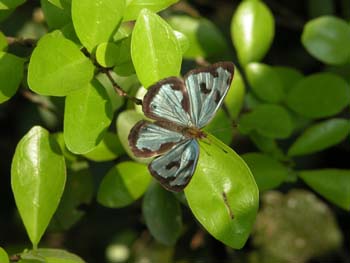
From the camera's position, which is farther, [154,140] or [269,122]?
[269,122]

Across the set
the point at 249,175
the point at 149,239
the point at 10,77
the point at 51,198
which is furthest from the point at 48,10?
the point at 149,239

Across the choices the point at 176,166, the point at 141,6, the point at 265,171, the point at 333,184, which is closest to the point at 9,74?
the point at 141,6

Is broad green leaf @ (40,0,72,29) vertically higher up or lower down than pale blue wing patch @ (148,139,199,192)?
higher up

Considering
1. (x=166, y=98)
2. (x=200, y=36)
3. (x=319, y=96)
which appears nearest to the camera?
(x=166, y=98)

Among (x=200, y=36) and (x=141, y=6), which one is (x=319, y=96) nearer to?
(x=200, y=36)

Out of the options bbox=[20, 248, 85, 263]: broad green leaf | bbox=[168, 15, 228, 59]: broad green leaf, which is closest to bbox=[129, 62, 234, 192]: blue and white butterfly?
bbox=[20, 248, 85, 263]: broad green leaf

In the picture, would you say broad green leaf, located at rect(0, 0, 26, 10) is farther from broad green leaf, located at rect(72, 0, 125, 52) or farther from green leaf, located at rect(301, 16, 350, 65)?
green leaf, located at rect(301, 16, 350, 65)
